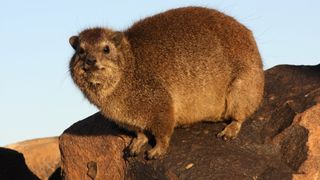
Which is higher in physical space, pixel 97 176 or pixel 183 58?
pixel 183 58

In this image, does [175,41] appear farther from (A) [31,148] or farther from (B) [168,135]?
(A) [31,148]

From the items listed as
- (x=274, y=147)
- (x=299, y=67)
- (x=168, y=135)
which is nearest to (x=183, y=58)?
(x=168, y=135)

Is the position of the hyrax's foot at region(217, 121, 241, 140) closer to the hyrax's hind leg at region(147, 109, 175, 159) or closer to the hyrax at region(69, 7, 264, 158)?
the hyrax at region(69, 7, 264, 158)

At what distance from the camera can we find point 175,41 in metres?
10.0

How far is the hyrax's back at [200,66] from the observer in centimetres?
978

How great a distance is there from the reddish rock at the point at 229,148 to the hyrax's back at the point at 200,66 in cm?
34

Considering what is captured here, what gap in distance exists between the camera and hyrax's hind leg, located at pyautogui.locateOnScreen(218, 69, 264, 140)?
9.80 metres

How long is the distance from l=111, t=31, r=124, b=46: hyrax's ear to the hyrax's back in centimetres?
31

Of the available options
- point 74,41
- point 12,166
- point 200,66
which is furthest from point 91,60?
point 12,166

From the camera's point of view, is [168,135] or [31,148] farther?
[31,148]

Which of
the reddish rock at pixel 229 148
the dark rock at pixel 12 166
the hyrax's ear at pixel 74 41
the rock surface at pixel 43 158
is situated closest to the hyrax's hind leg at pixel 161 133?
the reddish rock at pixel 229 148

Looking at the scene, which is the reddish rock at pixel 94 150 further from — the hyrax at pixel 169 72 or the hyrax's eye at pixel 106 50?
the hyrax's eye at pixel 106 50

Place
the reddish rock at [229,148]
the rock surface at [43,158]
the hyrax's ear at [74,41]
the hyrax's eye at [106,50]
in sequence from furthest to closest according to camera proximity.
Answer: the rock surface at [43,158] → the hyrax's ear at [74,41] → the hyrax's eye at [106,50] → the reddish rock at [229,148]

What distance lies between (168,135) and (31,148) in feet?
29.7
